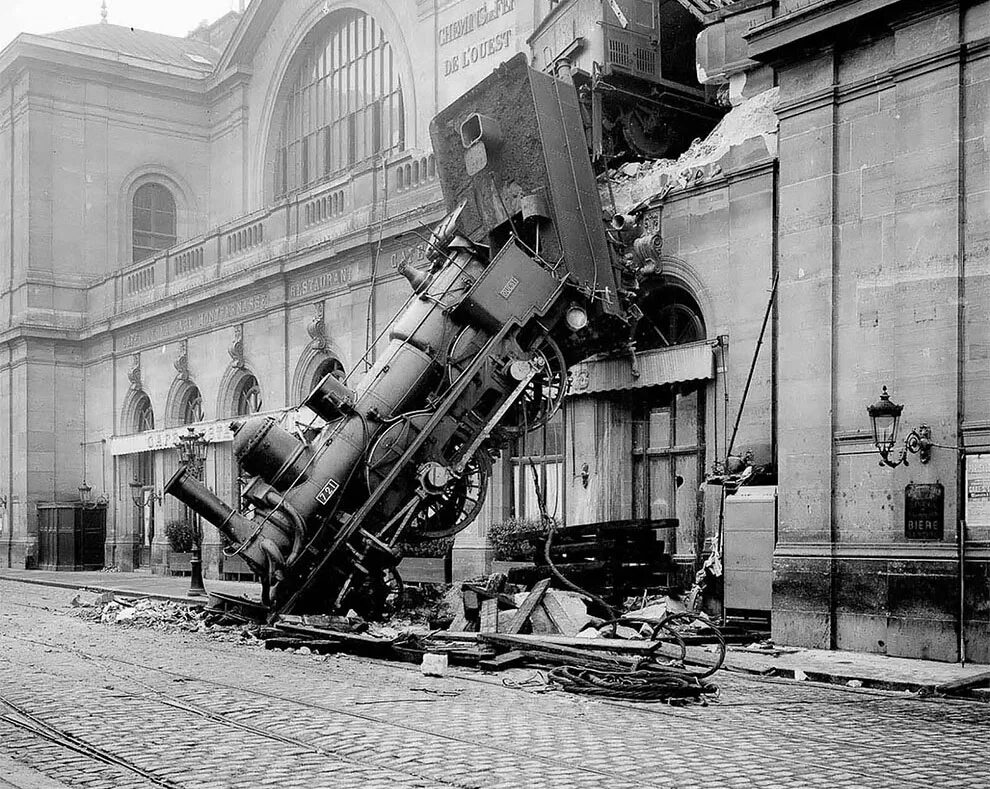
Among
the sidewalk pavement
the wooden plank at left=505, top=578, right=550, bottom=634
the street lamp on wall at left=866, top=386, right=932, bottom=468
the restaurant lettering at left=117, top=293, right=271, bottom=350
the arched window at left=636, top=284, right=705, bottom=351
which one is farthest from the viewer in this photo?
the restaurant lettering at left=117, top=293, right=271, bottom=350

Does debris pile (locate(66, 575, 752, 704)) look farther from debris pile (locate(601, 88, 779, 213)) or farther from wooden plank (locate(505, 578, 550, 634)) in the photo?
debris pile (locate(601, 88, 779, 213))

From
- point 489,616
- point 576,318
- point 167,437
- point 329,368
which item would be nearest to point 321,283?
point 329,368

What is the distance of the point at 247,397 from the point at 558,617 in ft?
60.9

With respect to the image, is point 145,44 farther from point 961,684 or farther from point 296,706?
point 961,684

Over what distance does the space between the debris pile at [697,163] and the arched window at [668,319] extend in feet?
→ 4.70

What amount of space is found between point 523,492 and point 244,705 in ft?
39.6

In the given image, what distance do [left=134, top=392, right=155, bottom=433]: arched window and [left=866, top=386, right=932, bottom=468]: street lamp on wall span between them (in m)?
26.6

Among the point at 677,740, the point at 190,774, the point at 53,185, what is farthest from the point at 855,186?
the point at 53,185

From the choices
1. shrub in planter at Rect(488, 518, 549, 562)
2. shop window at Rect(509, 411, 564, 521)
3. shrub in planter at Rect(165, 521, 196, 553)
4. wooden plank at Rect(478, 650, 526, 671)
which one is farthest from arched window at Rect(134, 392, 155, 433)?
wooden plank at Rect(478, 650, 526, 671)

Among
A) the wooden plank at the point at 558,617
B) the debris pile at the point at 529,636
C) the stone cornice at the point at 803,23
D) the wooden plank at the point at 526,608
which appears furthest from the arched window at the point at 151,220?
the wooden plank at the point at 558,617

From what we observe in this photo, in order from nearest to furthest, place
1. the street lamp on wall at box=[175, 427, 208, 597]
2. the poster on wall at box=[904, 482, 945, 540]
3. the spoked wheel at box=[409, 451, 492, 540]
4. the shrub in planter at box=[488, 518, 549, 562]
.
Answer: the poster on wall at box=[904, 482, 945, 540] → the spoked wheel at box=[409, 451, 492, 540] → the shrub in planter at box=[488, 518, 549, 562] → the street lamp on wall at box=[175, 427, 208, 597]

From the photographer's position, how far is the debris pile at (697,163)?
17922 mm

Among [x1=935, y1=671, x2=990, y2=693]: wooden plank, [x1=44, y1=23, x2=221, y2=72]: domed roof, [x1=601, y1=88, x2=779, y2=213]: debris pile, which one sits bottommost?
[x1=935, y1=671, x2=990, y2=693]: wooden plank

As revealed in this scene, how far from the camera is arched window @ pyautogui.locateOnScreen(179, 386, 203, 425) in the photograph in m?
35.1
